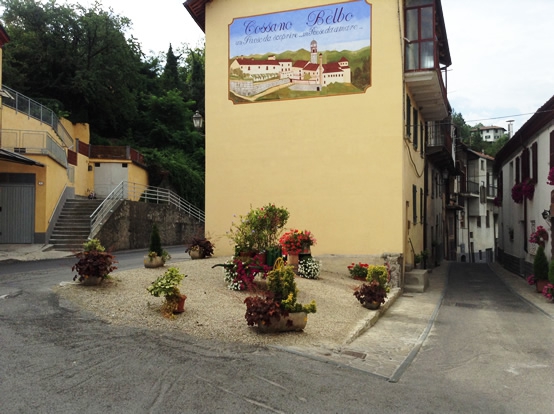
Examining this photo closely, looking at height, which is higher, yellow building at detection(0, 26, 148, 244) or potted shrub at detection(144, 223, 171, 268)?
yellow building at detection(0, 26, 148, 244)

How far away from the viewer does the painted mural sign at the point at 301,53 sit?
16.0 meters

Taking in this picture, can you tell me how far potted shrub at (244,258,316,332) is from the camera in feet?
24.2

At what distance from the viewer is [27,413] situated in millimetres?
4297

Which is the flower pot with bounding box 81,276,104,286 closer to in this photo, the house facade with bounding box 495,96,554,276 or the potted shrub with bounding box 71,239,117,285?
the potted shrub with bounding box 71,239,117,285

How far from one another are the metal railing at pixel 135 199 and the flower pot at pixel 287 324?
47.6 ft

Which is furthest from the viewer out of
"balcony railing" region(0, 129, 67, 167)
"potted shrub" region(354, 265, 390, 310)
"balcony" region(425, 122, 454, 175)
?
"balcony" region(425, 122, 454, 175)

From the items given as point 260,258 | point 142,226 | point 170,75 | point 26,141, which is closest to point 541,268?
point 260,258

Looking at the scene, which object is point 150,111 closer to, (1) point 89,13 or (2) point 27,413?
(1) point 89,13

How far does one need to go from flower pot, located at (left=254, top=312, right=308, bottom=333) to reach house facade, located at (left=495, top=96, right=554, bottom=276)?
1170 centimetres

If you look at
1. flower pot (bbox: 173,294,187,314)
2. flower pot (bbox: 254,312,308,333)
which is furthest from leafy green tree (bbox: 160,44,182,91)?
flower pot (bbox: 254,312,308,333)

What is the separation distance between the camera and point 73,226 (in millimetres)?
20203

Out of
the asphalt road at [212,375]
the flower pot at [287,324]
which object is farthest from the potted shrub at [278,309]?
the asphalt road at [212,375]

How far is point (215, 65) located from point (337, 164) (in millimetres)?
5941

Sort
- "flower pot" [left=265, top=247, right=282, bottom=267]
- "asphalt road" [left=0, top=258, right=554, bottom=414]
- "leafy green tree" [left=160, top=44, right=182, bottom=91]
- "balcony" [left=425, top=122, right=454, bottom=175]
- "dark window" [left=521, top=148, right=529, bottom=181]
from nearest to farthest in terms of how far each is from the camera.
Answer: "asphalt road" [left=0, top=258, right=554, bottom=414] < "flower pot" [left=265, top=247, right=282, bottom=267] < "dark window" [left=521, top=148, right=529, bottom=181] < "balcony" [left=425, top=122, right=454, bottom=175] < "leafy green tree" [left=160, top=44, right=182, bottom=91]
